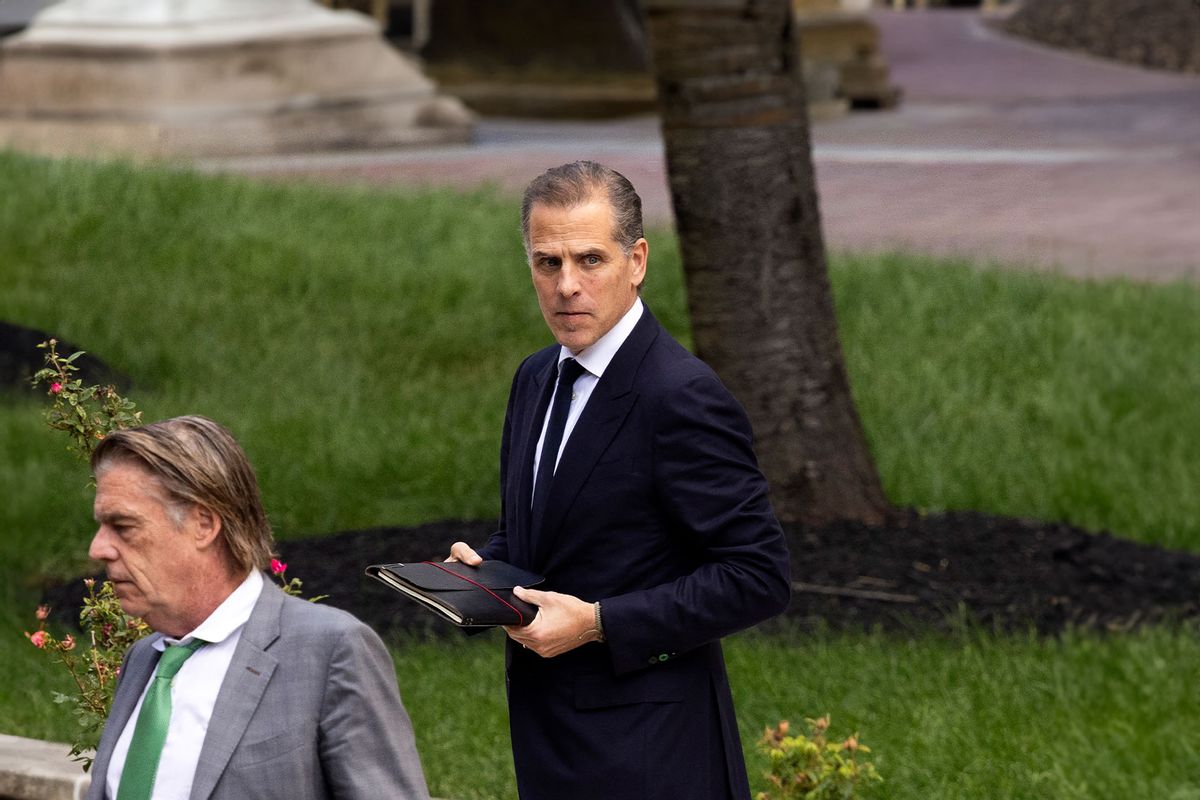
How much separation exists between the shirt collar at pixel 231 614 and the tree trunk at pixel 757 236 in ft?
16.7

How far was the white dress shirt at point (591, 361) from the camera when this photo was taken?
3.37 meters

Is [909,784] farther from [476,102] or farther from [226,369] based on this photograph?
[476,102]

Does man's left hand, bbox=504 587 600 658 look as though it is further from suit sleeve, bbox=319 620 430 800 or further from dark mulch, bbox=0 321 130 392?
dark mulch, bbox=0 321 130 392

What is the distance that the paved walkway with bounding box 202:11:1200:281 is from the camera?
14.1 metres

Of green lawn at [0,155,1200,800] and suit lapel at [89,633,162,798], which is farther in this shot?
green lawn at [0,155,1200,800]

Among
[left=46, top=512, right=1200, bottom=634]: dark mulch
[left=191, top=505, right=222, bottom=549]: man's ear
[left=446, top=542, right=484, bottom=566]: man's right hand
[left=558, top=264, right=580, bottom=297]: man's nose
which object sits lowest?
[left=46, top=512, right=1200, bottom=634]: dark mulch

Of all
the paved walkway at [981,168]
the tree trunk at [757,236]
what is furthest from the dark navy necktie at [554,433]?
the paved walkway at [981,168]

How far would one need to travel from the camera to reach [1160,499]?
881 cm

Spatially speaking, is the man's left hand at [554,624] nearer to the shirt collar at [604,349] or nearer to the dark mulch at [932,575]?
the shirt collar at [604,349]

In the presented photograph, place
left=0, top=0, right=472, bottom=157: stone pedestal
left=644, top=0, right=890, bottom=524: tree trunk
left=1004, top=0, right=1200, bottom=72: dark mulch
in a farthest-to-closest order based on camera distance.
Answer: left=1004, top=0, right=1200, bottom=72: dark mulch
left=0, top=0, right=472, bottom=157: stone pedestal
left=644, top=0, right=890, bottom=524: tree trunk

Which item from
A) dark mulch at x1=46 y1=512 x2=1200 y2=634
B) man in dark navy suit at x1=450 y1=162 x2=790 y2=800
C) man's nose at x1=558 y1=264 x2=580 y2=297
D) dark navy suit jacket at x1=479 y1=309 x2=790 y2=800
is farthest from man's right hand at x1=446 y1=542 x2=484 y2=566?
dark mulch at x1=46 y1=512 x2=1200 y2=634

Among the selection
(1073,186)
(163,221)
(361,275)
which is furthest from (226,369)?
(1073,186)

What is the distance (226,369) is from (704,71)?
387 centimetres

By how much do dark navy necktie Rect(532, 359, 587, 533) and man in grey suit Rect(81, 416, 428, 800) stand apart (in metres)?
0.63
